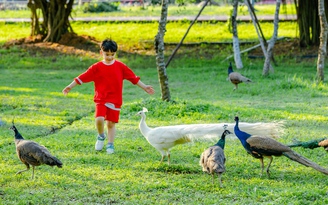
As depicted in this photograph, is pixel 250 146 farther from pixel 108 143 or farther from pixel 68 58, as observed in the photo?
pixel 68 58

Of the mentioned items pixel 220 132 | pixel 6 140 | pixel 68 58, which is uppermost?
pixel 220 132

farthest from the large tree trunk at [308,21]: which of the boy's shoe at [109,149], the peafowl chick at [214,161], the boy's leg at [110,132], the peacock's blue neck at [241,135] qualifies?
the peafowl chick at [214,161]

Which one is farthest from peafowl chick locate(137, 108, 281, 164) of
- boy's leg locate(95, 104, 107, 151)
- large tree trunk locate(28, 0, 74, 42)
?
large tree trunk locate(28, 0, 74, 42)

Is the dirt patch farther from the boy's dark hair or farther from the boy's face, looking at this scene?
the boy's dark hair

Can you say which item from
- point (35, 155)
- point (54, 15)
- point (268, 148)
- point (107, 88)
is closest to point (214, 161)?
point (268, 148)

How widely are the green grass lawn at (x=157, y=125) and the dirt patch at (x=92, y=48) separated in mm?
754

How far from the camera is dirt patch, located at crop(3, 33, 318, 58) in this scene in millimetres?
22062

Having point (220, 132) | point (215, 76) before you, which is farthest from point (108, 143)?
point (215, 76)

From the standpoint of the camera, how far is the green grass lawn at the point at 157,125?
7.20m

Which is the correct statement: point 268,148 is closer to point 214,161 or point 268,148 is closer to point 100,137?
point 214,161

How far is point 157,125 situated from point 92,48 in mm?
12667

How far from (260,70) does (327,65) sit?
2135 millimetres

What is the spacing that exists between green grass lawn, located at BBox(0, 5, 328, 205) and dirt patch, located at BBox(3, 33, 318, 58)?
754 mm

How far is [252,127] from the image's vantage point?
27.6 feet
